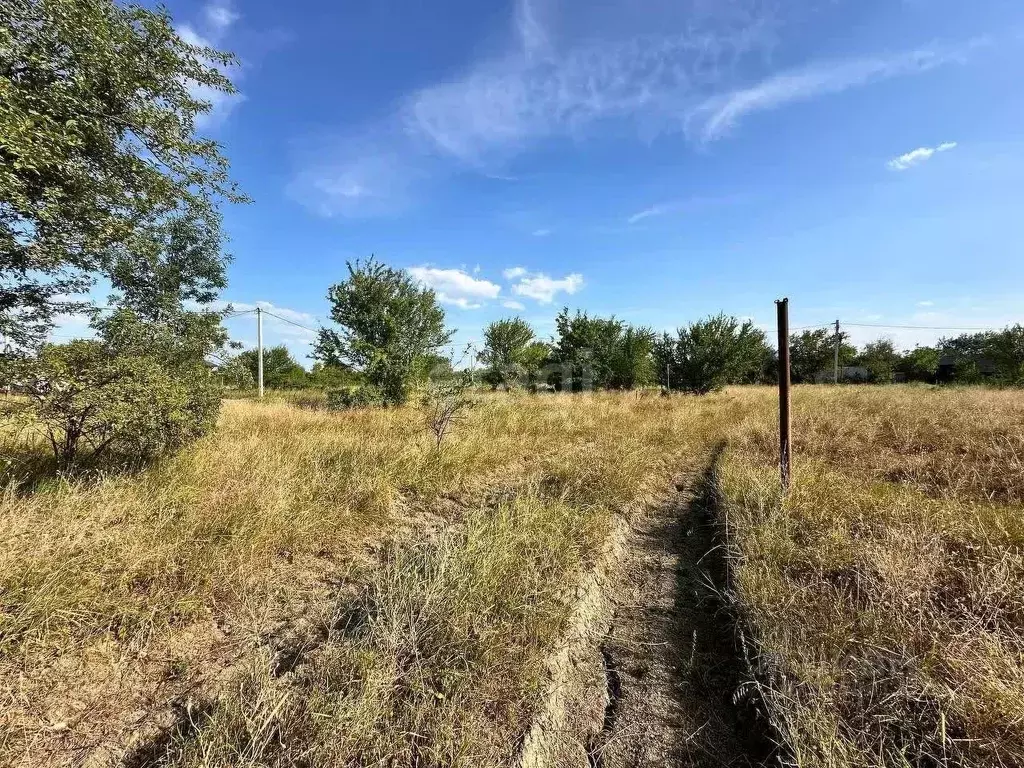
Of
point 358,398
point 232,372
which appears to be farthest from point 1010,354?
point 232,372

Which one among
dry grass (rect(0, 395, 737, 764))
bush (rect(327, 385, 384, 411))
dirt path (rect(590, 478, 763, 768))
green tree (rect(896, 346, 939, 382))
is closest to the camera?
dirt path (rect(590, 478, 763, 768))

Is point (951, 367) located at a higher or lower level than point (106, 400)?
higher

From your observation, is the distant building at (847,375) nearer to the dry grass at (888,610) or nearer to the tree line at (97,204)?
the dry grass at (888,610)

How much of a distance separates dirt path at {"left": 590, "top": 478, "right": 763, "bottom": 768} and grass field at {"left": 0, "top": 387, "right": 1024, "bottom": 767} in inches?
10.6

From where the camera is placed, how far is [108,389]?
3.58 meters

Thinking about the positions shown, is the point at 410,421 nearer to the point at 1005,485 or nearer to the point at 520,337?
the point at 1005,485

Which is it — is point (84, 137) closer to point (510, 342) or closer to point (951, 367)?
point (510, 342)

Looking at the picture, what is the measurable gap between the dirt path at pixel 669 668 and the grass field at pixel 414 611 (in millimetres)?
268

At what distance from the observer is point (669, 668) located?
239 cm

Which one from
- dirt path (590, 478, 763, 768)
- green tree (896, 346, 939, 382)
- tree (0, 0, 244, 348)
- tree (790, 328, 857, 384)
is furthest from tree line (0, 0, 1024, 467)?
green tree (896, 346, 939, 382)

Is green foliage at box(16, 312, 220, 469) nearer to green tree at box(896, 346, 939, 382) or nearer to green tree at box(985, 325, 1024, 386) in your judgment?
green tree at box(985, 325, 1024, 386)

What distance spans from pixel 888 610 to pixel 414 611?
2.80 metres

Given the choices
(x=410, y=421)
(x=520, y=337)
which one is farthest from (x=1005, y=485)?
(x=520, y=337)

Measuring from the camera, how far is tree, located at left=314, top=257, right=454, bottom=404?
492 inches
